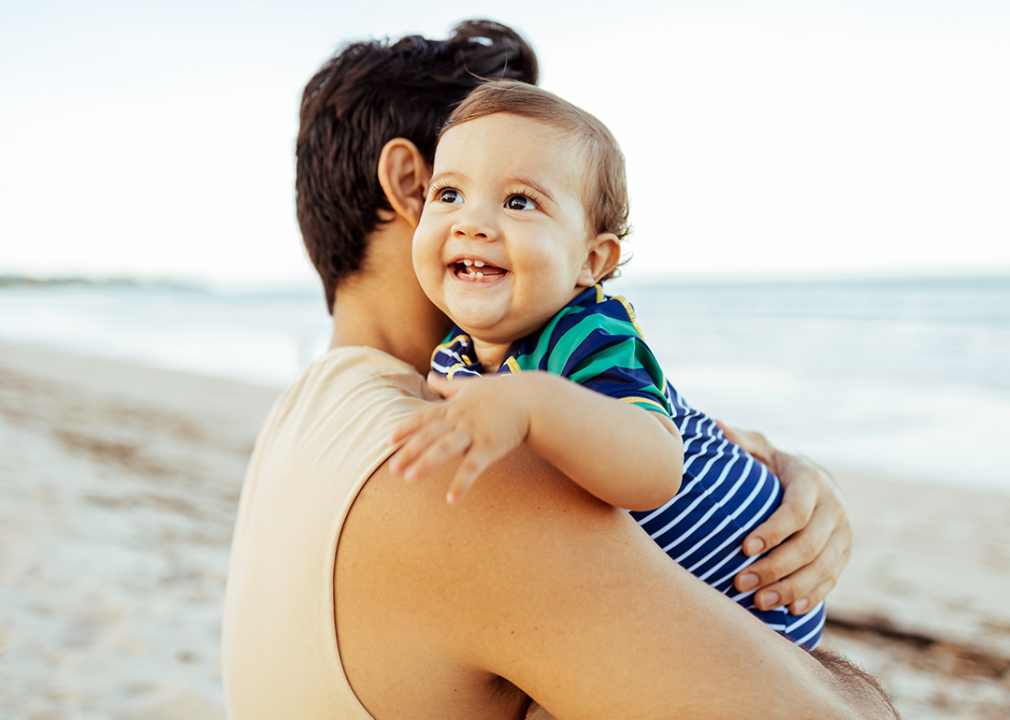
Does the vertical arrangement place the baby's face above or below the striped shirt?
above

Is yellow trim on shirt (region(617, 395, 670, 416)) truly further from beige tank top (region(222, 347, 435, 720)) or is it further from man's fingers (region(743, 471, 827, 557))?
man's fingers (region(743, 471, 827, 557))

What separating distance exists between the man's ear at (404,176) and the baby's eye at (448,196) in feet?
0.86

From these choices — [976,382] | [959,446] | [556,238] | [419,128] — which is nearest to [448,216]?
[556,238]

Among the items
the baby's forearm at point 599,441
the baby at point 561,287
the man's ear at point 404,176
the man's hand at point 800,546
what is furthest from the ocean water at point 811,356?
the baby's forearm at point 599,441

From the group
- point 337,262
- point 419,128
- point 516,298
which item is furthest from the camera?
point 337,262

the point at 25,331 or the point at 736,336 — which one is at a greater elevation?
the point at 736,336

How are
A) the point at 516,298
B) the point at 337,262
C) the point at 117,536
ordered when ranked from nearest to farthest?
the point at 516,298 → the point at 337,262 → the point at 117,536

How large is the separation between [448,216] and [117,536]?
13.6 ft

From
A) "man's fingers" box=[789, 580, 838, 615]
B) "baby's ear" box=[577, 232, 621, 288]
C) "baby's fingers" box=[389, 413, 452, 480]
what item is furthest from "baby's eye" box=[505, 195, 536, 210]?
"man's fingers" box=[789, 580, 838, 615]

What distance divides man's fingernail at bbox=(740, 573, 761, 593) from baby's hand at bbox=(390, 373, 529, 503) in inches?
31.6

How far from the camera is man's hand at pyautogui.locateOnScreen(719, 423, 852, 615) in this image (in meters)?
1.56

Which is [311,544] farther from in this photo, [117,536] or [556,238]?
[117,536]

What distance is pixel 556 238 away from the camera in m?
1.54

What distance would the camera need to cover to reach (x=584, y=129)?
5.36 feet
